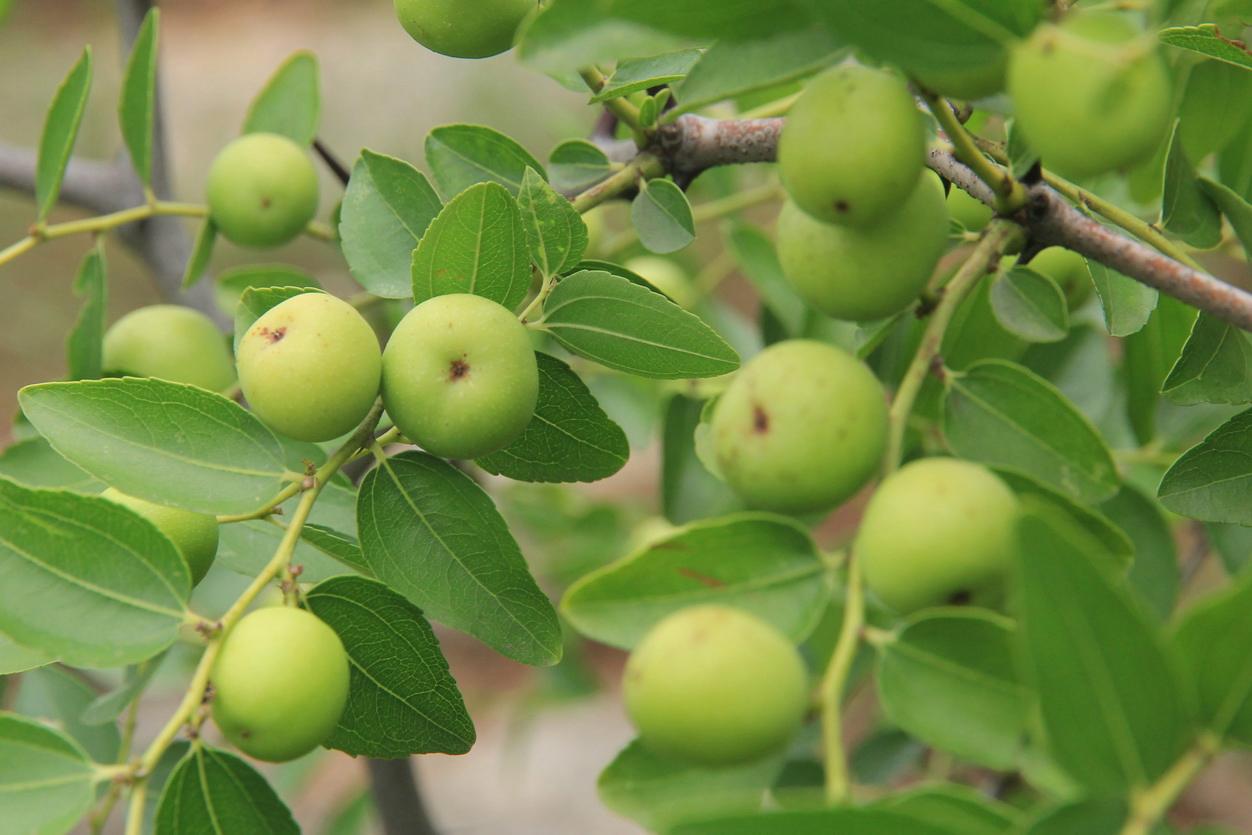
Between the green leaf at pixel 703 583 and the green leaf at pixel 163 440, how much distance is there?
296mm

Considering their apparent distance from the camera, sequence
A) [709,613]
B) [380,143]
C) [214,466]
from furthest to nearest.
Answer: [380,143]
[214,466]
[709,613]

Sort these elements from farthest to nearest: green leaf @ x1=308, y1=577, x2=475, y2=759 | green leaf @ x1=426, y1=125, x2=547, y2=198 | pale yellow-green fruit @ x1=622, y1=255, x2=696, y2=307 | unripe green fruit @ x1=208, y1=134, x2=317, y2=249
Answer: pale yellow-green fruit @ x1=622, y1=255, x2=696, y2=307, unripe green fruit @ x1=208, y1=134, x2=317, y2=249, green leaf @ x1=426, y1=125, x2=547, y2=198, green leaf @ x1=308, y1=577, x2=475, y2=759

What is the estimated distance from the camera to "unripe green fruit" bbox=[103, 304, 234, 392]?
136 cm

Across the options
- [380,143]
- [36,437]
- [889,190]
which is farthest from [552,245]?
[380,143]

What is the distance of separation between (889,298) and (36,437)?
966mm

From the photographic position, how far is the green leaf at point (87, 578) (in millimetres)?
742

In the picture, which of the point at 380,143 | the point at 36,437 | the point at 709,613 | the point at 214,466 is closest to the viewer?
the point at 709,613

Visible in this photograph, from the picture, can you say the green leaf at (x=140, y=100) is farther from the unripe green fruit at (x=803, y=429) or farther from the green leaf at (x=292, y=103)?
the unripe green fruit at (x=803, y=429)

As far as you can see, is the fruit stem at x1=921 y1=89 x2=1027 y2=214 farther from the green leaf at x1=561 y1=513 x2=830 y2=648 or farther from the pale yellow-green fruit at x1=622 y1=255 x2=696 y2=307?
the pale yellow-green fruit at x1=622 y1=255 x2=696 y2=307

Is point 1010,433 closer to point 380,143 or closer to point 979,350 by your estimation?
point 979,350

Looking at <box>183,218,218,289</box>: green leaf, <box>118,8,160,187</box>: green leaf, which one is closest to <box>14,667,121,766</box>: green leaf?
<box>183,218,218,289</box>: green leaf

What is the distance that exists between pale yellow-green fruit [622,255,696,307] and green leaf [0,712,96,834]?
1087 millimetres

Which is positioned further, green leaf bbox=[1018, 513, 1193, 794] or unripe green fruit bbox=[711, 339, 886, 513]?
unripe green fruit bbox=[711, 339, 886, 513]

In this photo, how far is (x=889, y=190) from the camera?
641 millimetres
